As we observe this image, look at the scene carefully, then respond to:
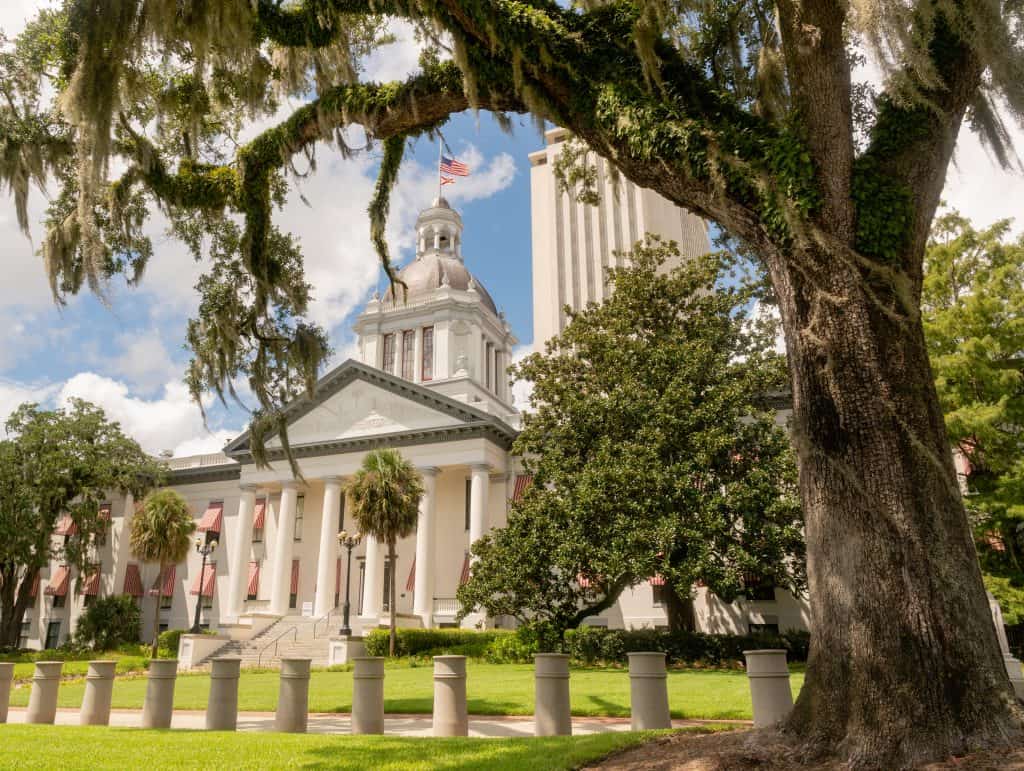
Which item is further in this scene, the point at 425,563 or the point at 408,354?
the point at 408,354

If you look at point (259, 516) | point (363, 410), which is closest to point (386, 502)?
point (363, 410)

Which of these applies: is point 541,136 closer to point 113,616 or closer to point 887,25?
point 887,25

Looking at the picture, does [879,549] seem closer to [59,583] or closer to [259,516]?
[259,516]

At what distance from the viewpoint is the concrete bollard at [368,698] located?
9.72 meters

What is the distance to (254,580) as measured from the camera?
130 ft

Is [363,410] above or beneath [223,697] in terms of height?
above

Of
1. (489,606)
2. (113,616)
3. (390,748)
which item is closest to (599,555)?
(489,606)

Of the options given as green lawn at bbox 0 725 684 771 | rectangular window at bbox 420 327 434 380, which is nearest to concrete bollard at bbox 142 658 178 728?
green lawn at bbox 0 725 684 771

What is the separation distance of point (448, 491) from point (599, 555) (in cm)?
1673

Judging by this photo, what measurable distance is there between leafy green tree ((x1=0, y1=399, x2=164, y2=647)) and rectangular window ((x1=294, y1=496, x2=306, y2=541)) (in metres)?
7.98

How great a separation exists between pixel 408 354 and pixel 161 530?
20.7 m

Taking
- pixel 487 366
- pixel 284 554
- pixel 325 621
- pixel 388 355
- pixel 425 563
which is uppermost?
pixel 388 355

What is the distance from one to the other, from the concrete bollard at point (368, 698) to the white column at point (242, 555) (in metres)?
29.1

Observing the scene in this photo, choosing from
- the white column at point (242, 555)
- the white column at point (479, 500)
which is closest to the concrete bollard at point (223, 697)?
the white column at point (479, 500)
